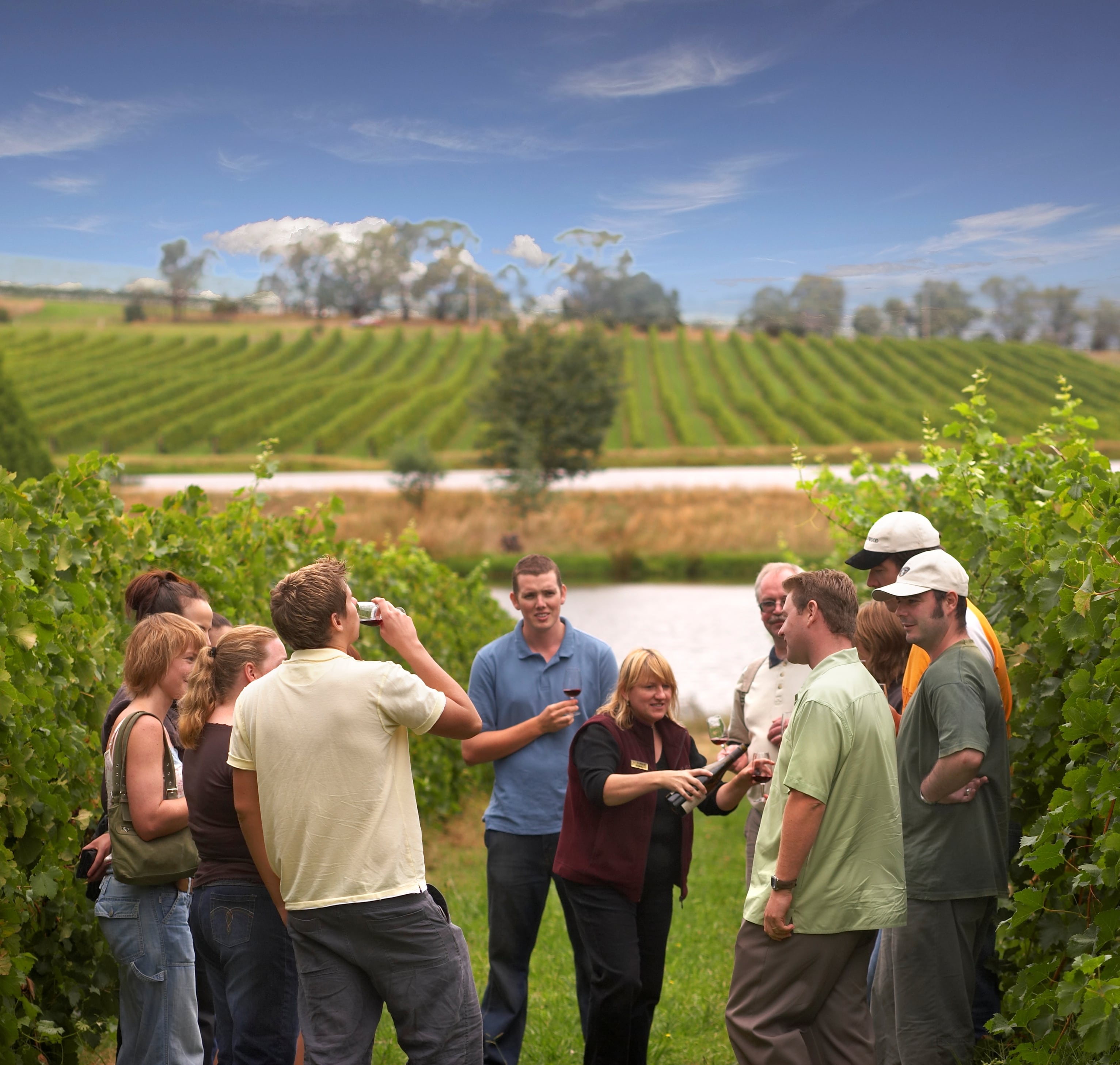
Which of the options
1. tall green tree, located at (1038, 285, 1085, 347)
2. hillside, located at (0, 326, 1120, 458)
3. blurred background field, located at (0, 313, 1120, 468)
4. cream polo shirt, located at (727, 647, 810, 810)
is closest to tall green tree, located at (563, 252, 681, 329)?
blurred background field, located at (0, 313, 1120, 468)

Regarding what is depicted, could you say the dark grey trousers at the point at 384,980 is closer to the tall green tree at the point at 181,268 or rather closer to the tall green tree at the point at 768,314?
the tall green tree at the point at 768,314

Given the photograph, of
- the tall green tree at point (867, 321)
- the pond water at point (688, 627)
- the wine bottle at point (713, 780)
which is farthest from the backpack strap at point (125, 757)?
the tall green tree at point (867, 321)

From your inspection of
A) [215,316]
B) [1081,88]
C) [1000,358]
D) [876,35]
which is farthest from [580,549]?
[1081,88]

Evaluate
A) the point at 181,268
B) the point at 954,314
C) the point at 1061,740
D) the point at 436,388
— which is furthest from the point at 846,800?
the point at 181,268

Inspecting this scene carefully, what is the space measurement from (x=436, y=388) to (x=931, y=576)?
3373 inches

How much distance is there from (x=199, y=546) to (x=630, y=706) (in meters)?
3.45

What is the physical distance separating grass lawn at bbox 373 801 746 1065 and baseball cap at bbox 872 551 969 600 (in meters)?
2.61

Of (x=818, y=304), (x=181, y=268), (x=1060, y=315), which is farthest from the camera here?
(x=181, y=268)

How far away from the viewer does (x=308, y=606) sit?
10.4 feet

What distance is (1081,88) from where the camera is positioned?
164 metres

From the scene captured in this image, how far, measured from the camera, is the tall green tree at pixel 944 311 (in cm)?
10856

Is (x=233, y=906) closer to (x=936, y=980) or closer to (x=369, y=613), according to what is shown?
(x=369, y=613)

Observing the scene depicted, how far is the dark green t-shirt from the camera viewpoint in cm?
389

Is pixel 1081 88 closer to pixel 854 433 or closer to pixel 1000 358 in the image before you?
pixel 1000 358
